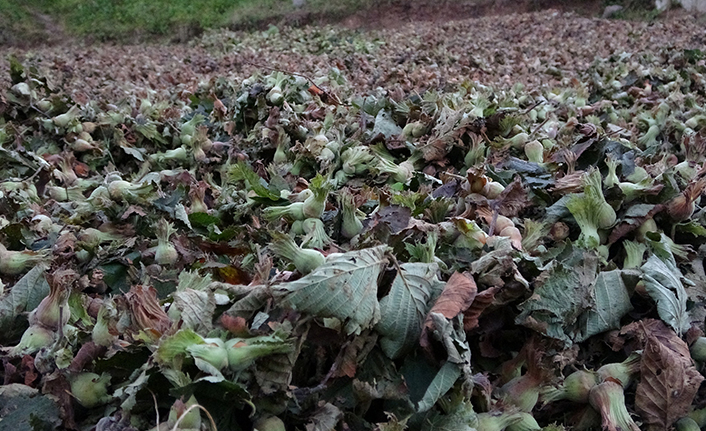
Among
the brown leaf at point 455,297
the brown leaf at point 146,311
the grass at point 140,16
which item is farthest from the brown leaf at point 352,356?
the grass at point 140,16

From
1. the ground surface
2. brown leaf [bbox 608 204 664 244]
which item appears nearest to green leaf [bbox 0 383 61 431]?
the ground surface

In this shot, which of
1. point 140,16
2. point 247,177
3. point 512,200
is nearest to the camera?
point 512,200

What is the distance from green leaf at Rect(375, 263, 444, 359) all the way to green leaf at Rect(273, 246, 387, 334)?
42 mm

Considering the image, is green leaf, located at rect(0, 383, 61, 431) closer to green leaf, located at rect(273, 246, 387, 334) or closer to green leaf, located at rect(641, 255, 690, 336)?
green leaf, located at rect(273, 246, 387, 334)

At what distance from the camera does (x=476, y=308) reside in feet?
4.11

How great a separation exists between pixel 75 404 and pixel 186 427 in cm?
42

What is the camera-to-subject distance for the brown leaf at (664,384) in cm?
127

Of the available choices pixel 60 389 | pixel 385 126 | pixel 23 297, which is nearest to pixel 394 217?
pixel 60 389

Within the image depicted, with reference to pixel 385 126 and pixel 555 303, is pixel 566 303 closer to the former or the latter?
pixel 555 303

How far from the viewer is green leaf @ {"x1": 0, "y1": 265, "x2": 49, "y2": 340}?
153cm

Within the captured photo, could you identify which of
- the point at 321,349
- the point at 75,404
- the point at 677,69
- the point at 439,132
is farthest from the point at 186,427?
the point at 677,69

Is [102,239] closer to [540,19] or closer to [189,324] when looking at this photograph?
[189,324]

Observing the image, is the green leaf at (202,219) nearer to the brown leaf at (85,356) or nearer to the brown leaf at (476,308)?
the brown leaf at (85,356)

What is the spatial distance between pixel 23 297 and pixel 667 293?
5.80 ft
